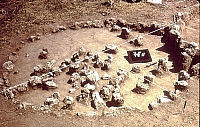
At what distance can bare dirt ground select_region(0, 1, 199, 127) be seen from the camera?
8.75 m

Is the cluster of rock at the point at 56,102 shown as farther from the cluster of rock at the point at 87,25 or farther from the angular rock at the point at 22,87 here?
the cluster of rock at the point at 87,25

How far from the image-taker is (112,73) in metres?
11.4

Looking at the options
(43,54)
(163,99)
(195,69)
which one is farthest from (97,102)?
(195,69)

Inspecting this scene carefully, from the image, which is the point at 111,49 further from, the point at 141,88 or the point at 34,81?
the point at 34,81

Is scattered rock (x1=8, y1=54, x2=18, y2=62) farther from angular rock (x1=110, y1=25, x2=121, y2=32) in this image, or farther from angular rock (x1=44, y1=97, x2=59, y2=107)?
angular rock (x1=110, y1=25, x2=121, y2=32)

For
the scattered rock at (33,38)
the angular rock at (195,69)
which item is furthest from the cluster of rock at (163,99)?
the scattered rock at (33,38)

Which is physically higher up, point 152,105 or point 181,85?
point 181,85

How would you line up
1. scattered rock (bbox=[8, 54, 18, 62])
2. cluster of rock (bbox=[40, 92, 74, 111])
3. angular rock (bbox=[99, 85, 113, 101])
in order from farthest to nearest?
1. scattered rock (bbox=[8, 54, 18, 62])
2. angular rock (bbox=[99, 85, 113, 101])
3. cluster of rock (bbox=[40, 92, 74, 111])

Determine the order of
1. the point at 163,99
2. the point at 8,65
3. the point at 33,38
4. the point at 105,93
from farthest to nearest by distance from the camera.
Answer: the point at 33,38
the point at 8,65
the point at 105,93
the point at 163,99

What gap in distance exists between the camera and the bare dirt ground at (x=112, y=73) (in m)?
8.75

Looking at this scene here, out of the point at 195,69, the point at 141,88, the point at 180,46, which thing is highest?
the point at 180,46

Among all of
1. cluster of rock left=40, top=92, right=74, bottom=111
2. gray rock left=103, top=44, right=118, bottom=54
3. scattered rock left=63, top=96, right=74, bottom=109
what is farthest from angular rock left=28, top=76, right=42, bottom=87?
gray rock left=103, top=44, right=118, bottom=54

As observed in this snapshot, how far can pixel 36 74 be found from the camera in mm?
11258

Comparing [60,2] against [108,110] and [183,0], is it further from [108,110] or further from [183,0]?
Answer: [108,110]
